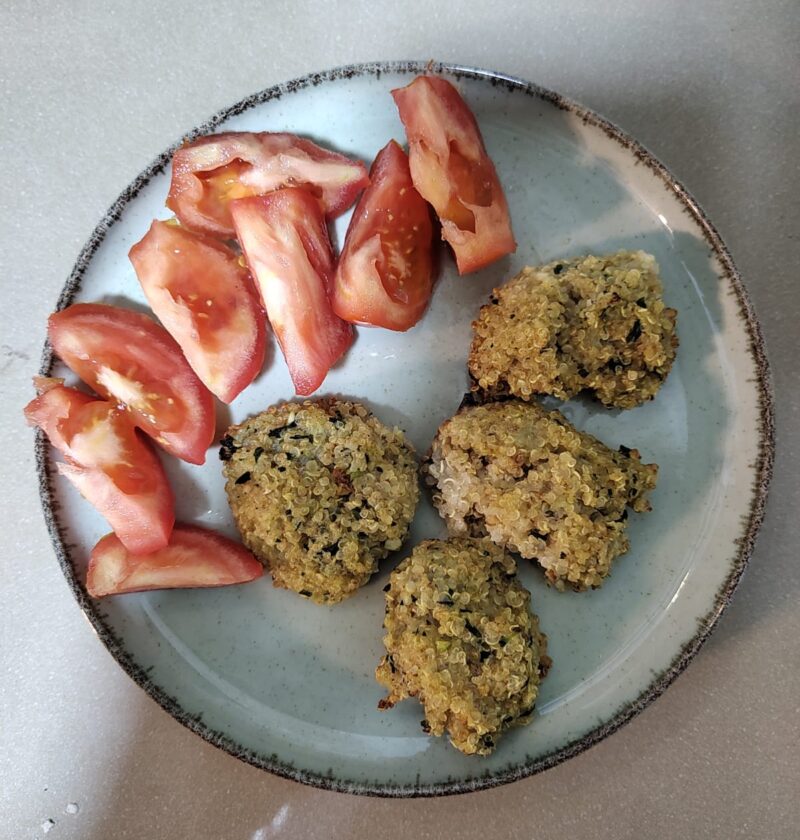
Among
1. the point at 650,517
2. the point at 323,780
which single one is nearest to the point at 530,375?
the point at 650,517

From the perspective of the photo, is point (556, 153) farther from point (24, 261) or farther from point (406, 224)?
point (24, 261)

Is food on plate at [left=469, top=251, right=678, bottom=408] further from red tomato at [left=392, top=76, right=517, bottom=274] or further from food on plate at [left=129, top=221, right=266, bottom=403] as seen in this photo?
food on plate at [left=129, top=221, right=266, bottom=403]

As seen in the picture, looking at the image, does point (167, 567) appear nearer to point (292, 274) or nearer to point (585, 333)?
point (292, 274)

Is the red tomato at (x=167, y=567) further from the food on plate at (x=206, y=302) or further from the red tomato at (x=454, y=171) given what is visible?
the red tomato at (x=454, y=171)

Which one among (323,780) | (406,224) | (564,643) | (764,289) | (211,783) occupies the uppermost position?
(406,224)

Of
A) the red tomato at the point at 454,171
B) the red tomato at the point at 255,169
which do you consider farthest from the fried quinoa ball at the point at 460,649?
the red tomato at the point at 255,169

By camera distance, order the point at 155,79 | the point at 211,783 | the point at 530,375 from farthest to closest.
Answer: the point at 155,79
the point at 211,783
the point at 530,375
